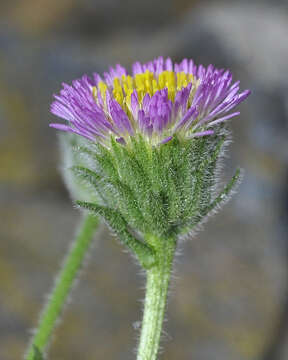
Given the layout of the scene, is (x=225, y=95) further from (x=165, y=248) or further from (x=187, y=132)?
(x=165, y=248)

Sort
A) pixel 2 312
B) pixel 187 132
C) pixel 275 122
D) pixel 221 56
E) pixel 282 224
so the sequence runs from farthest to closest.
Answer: pixel 221 56 < pixel 275 122 < pixel 282 224 < pixel 2 312 < pixel 187 132

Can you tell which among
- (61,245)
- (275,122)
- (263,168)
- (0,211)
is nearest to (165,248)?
(61,245)

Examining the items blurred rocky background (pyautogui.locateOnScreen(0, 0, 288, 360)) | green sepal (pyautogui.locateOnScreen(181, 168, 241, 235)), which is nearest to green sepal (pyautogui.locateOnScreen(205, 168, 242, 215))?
green sepal (pyautogui.locateOnScreen(181, 168, 241, 235))

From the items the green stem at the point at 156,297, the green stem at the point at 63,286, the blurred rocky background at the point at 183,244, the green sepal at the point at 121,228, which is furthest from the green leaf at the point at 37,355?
the blurred rocky background at the point at 183,244

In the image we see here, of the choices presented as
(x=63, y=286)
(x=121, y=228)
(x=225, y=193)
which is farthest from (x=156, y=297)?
(x=63, y=286)

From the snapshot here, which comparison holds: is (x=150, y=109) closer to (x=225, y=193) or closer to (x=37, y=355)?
(x=225, y=193)

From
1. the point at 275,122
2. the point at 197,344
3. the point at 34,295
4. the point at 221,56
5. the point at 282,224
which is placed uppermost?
the point at 221,56
